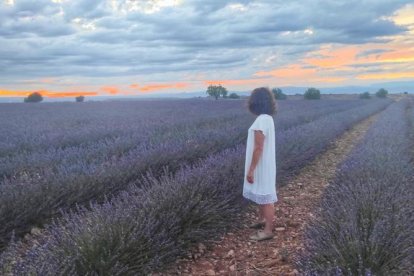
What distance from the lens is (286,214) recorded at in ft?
16.1

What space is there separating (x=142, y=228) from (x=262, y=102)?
5.20 feet

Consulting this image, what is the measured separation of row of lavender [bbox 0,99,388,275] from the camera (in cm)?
271

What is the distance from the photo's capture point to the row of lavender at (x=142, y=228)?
2711 millimetres

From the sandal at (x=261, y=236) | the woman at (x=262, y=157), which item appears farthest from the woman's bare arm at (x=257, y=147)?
the sandal at (x=261, y=236)

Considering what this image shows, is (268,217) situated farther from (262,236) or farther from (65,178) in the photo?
(65,178)

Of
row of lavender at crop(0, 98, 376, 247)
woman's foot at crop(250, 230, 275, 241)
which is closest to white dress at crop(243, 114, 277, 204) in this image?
woman's foot at crop(250, 230, 275, 241)

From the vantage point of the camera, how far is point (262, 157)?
3.99m

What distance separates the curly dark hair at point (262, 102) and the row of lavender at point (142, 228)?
0.88m

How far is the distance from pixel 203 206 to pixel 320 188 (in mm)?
2865

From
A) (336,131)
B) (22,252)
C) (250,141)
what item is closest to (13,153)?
(22,252)

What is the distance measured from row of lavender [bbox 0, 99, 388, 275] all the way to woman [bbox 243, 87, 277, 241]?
13.2 inches

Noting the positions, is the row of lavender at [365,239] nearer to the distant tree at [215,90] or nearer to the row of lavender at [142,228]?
the row of lavender at [142,228]

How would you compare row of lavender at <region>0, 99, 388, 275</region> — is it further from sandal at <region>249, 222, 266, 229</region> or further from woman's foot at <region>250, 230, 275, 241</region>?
woman's foot at <region>250, 230, 275, 241</region>

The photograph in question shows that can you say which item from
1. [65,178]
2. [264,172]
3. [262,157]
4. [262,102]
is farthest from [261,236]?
[65,178]
